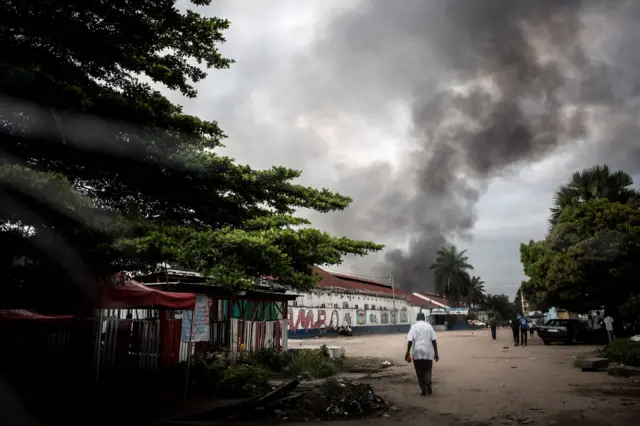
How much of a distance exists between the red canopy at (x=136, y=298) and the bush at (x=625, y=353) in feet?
39.0

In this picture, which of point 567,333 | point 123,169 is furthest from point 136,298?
point 567,333

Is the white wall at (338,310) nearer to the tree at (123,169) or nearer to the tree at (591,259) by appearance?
the tree at (591,259)

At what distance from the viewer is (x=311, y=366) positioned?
13656 millimetres

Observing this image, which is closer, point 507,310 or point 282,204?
point 282,204

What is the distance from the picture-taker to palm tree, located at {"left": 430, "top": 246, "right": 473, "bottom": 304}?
80.6 m

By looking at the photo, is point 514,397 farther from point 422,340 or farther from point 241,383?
point 241,383

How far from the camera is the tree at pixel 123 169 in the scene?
6246 millimetres

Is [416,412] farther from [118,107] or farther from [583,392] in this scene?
[118,107]

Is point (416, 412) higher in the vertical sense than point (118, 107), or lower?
lower

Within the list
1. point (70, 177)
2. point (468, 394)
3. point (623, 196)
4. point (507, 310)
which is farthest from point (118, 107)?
point (507, 310)

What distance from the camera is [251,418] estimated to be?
304 inches

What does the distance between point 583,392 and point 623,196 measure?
70.0 feet

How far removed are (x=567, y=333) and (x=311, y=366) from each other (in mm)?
16603

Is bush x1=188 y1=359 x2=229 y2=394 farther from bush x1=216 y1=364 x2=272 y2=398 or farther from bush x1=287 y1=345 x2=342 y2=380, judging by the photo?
bush x1=287 y1=345 x2=342 y2=380
